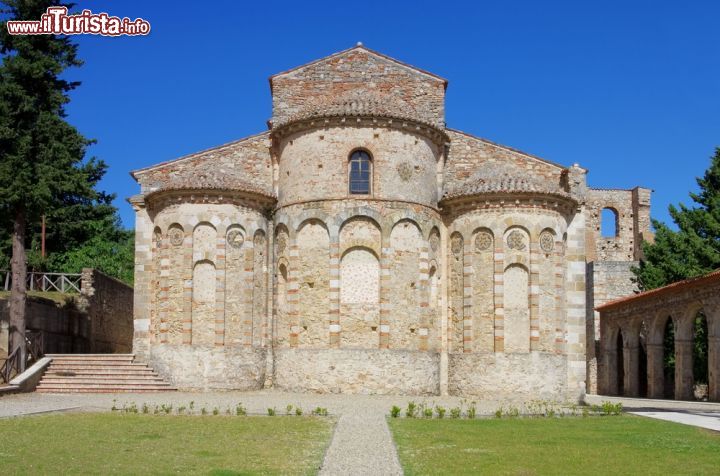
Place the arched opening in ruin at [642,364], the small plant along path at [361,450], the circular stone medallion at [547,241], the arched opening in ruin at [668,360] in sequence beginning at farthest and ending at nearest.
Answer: the arched opening in ruin at [642,364] < the arched opening in ruin at [668,360] < the circular stone medallion at [547,241] < the small plant along path at [361,450]

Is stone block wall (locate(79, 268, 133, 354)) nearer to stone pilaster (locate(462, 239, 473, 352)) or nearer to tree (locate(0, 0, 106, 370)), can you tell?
tree (locate(0, 0, 106, 370))

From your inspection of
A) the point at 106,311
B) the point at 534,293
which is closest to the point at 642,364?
the point at 534,293

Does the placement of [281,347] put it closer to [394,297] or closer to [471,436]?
[394,297]

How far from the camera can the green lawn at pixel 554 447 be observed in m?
12.2

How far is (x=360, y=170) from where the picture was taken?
29.7 m

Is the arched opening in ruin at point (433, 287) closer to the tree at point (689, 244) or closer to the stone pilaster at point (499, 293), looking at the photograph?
the stone pilaster at point (499, 293)

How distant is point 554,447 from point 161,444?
7066 mm

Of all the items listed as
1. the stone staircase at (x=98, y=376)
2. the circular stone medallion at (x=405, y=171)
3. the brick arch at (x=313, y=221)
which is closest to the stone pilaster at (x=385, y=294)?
the brick arch at (x=313, y=221)

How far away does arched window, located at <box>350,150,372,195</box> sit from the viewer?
29656 millimetres

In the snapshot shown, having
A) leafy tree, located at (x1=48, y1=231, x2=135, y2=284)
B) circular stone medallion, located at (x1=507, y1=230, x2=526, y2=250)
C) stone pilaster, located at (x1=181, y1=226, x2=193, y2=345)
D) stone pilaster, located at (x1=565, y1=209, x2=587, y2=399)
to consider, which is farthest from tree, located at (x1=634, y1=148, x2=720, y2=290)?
leafy tree, located at (x1=48, y1=231, x2=135, y2=284)

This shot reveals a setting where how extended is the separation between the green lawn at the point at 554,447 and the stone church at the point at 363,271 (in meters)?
8.79

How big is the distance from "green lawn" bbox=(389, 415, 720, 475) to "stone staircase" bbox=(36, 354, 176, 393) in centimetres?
1215

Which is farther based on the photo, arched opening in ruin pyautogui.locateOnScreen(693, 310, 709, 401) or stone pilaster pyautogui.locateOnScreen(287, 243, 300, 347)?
arched opening in ruin pyautogui.locateOnScreen(693, 310, 709, 401)

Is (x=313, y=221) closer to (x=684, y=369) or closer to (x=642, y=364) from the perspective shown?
(x=684, y=369)
